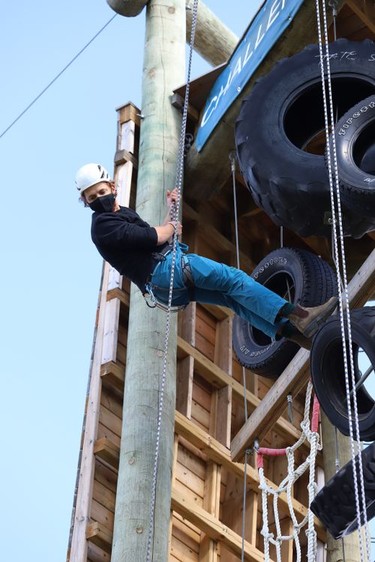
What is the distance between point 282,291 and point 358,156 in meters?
1.19

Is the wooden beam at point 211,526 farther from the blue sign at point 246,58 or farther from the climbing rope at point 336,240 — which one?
the blue sign at point 246,58

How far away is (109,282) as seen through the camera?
10867mm

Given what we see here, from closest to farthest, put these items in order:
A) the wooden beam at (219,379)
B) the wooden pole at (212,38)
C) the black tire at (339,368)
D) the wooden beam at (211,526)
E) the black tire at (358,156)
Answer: the black tire at (339,368)
the black tire at (358,156)
the wooden beam at (211,526)
the wooden beam at (219,379)
the wooden pole at (212,38)

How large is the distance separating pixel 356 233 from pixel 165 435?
1.72 m

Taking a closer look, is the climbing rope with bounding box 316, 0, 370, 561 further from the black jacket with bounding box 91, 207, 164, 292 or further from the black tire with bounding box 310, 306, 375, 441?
the black jacket with bounding box 91, 207, 164, 292

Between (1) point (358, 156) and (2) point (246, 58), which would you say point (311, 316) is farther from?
(2) point (246, 58)

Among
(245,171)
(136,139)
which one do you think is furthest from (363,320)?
(136,139)

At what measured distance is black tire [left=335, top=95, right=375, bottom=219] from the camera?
8961mm

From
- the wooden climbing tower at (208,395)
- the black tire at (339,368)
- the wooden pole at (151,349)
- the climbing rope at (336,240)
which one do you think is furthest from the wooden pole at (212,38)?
the black tire at (339,368)

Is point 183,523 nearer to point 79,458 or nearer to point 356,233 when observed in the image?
point 79,458

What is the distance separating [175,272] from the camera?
9.15 m

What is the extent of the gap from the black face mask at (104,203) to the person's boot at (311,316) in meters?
1.27

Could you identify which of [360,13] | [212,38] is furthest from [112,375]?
[212,38]

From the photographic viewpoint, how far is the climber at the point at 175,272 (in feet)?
29.3
